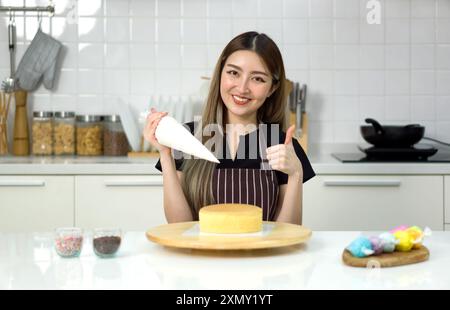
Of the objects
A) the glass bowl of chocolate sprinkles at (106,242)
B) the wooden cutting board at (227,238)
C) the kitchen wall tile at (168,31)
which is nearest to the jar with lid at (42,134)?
the kitchen wall tile at (168,31)

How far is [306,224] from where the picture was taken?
2.98 meters

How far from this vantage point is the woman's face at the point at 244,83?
2.14 meters

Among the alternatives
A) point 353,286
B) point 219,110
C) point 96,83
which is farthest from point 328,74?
point 353,286

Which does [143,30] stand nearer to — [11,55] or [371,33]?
[11,55]

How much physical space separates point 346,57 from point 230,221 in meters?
2.16

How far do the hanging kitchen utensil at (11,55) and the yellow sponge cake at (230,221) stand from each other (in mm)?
2151

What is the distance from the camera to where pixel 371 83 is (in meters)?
3.56

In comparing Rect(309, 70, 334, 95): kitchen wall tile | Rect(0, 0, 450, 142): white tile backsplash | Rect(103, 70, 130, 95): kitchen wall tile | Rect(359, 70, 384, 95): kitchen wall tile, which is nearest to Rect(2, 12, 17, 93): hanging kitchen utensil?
Rect(0, 0, 450, 142): white tile backsplash

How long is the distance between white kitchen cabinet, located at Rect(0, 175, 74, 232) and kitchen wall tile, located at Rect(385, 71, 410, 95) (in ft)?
5.25

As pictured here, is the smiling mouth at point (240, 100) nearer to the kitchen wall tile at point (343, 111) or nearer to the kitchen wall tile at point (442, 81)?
the kitchen wall tile at point (343, 111)

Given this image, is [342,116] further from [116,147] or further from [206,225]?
[206,225]

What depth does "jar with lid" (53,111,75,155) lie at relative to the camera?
338cm

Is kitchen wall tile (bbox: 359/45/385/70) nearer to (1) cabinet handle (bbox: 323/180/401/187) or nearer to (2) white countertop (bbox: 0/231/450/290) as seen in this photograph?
(1) cabinet handle (bbox: 323/180/401/187)
